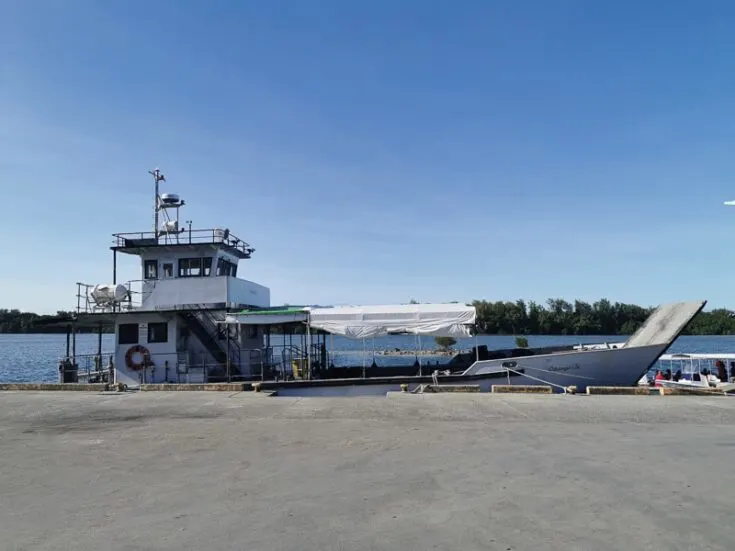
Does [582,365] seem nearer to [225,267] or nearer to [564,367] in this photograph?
[564,367]

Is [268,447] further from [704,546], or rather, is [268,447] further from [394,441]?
[704,546]

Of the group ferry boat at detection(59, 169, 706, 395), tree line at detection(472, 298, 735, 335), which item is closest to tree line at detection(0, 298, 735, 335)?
tree line at detection(472, 298, 735, 335)

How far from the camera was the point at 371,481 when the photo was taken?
6.40 meters

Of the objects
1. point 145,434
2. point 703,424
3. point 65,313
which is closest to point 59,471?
point 145,434

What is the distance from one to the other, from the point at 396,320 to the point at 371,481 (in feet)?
37.6

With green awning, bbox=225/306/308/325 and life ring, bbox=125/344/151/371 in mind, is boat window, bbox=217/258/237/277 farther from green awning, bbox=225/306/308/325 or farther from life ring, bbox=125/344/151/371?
life ring, bbox=125/344/151/371

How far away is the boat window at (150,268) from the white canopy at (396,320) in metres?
6.92

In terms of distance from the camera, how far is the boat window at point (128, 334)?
66.4ft

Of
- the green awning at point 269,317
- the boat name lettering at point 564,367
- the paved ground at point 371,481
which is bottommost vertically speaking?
the paved ground at point 371,481

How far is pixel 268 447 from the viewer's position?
8.48 meters

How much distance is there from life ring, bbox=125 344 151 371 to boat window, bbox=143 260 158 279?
273 centimetres

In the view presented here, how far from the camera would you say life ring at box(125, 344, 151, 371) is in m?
19.9

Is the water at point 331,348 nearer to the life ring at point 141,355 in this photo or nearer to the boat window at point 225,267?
the boat window at point 225,267

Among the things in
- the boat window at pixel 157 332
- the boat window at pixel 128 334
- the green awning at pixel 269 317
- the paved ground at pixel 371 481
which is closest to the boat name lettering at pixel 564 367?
the paved ground at pixel 371 481
